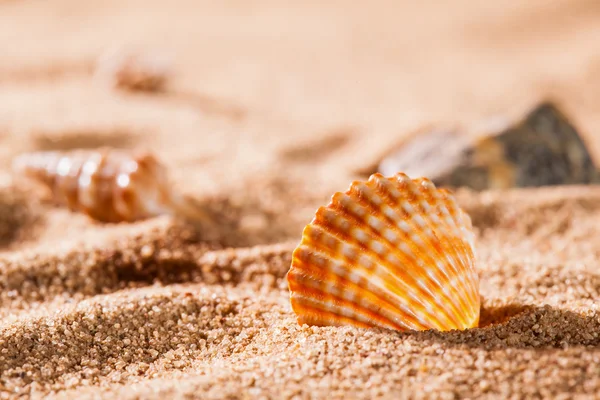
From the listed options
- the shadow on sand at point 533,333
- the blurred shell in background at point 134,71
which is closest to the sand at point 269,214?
the shadow on sand at point 533,333

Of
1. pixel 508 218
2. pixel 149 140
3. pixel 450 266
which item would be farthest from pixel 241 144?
pixel 450 266

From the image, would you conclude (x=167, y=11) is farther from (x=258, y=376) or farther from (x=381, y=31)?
(x=258, y=376)

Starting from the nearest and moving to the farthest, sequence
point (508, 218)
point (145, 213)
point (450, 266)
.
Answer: point (450, 266) → point (145, 213) → point (508, 218)

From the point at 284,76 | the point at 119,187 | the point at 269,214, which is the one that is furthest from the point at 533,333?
the point at 284,76

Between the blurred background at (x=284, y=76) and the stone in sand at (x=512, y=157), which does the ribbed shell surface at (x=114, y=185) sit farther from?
the stone in sand at (x=512, y=157)

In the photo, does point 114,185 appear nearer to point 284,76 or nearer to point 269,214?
point 269,214

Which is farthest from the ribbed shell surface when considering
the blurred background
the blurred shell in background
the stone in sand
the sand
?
the blurred shell in background
